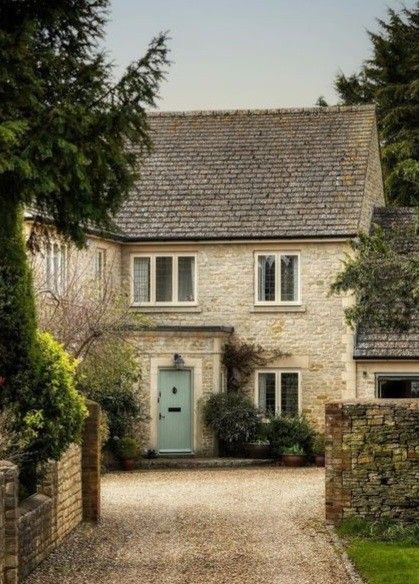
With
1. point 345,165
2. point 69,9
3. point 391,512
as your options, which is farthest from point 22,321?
point 345,165

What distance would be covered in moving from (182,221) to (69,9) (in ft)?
60.7

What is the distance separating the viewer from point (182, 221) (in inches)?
1544

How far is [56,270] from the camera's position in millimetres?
34062

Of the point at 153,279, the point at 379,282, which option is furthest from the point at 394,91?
the point at 379,282

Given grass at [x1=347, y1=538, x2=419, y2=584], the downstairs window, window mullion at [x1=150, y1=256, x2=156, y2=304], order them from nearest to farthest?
grass at [x1=347, y1=538, x2=419, y2=584] → the downstairs window → window mullion at [x1=150, y1=256, x2=156, y2=304]

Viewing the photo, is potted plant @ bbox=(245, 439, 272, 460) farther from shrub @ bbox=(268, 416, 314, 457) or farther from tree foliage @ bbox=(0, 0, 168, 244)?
tree foliage @ bbox=(0, 0, 168, 244)

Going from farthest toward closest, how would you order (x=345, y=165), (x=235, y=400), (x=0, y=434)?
1. (x=345, y=165)
2. (x=235, y=400)
3. (x=0, y=434)

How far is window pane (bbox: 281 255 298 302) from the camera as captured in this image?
38656 millimetres

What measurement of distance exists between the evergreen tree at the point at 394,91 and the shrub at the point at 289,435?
50.0 feet

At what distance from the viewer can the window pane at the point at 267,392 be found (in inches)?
1507

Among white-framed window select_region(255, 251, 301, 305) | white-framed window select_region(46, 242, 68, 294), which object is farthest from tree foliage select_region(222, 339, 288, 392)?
white-framed window select_region(46, 242, 68, 294)

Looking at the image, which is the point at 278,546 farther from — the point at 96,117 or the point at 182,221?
the point at 182,221

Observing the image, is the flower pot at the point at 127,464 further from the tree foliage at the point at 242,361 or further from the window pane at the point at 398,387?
the window pane at the point at 398,387

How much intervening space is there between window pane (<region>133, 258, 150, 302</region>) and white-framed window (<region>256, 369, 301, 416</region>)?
3.98 m
